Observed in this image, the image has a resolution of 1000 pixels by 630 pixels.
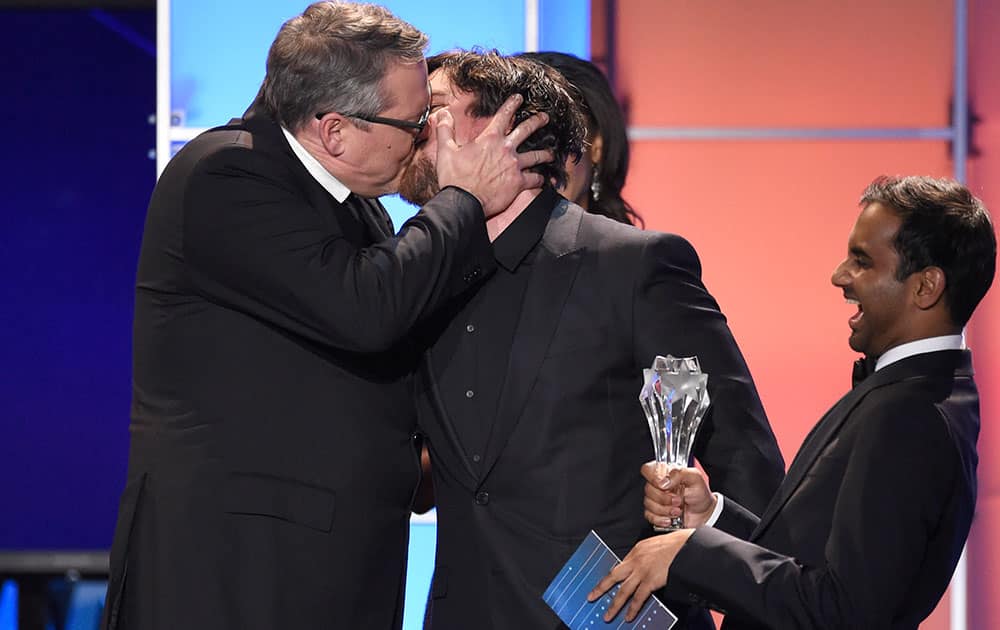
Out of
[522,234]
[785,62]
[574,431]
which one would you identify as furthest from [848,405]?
[785,62]

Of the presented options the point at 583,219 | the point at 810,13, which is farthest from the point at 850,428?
the point at 810,13

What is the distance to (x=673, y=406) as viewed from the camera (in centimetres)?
209

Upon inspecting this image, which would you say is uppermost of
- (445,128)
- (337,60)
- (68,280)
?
(337,60)

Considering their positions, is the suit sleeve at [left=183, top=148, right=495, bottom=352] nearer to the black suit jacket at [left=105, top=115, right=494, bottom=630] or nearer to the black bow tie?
the black suit jacket at [left=105, top=115, right=494, bottom=630]

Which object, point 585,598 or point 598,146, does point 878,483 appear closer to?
point 585,598

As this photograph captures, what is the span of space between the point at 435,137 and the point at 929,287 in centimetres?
94

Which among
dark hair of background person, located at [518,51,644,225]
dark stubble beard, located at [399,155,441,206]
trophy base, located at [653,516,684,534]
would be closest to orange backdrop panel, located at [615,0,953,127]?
dark hair of background person, located at [518,51,644,225]

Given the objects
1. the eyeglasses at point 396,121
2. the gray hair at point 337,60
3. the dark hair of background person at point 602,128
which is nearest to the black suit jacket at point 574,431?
the eyeglasses at point 396,121

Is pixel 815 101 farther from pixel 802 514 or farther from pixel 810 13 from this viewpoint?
pixel 802 514

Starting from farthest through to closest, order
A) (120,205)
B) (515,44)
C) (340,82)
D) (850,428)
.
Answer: (120,205) → (515,44) → (340,82) → (850,428)

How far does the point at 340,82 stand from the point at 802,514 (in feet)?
3.61

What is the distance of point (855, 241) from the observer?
7.34 ft

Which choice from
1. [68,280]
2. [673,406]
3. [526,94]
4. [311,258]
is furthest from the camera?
[68,280]

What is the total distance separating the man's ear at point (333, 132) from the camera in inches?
95.7
